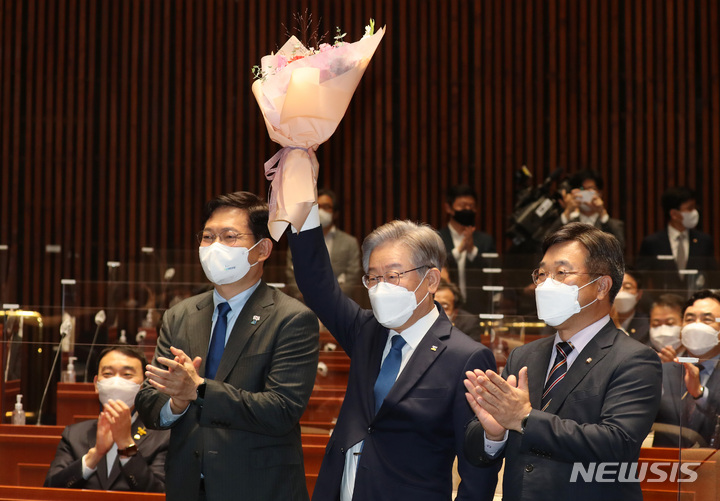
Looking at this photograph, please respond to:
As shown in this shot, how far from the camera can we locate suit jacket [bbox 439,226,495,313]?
4891 millimetres

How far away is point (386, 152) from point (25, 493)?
617cm

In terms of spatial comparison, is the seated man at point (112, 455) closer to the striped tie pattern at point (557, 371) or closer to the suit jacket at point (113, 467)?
the suit jacket at point (113, 467)

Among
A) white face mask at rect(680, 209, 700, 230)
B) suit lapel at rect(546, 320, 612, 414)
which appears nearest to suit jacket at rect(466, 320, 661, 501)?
suit lapel at rect(546, 320, 612, 414)

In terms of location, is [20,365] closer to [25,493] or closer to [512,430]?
[25,493]

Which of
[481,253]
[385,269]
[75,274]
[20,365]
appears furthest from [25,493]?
[75,274]

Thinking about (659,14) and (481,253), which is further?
(659,14)

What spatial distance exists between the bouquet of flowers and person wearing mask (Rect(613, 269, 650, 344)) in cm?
262

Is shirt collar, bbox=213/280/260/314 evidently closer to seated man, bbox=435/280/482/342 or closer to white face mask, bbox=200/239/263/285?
white face mask, bbox=200/239/263/285

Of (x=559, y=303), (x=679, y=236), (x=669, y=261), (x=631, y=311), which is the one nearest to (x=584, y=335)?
(x=559, y=303)

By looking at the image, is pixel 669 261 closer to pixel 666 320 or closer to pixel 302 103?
pixel 666 320

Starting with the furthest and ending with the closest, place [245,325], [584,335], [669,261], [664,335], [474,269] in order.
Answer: [669,261] < [474,269] < [664,335] < [245,325] < [584,335]

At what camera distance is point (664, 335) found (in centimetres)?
445

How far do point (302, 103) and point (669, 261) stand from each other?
4.00 metres

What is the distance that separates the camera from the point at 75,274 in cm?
851
